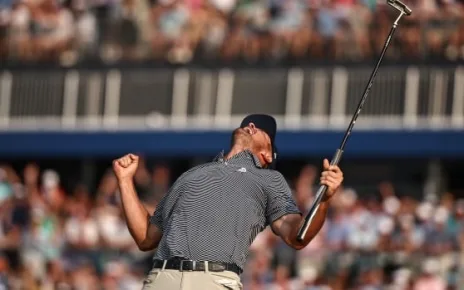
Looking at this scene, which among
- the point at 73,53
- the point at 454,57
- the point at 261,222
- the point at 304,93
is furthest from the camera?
the point at 73,53

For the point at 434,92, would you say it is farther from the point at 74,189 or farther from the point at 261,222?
the point at 261,222

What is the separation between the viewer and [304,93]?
24.9 m

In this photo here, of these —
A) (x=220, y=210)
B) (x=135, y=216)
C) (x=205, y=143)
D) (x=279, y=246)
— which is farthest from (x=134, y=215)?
(x=205, y=143)

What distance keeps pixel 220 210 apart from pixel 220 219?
61 millimetres

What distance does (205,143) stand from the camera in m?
25.4

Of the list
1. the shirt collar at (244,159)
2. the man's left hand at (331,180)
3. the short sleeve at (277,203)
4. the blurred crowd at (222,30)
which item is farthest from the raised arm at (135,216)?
the blurred crowd at (222,30)

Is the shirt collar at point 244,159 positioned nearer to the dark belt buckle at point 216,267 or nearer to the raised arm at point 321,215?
the raised arm at point 321,215

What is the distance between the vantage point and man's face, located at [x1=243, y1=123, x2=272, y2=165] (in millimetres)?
10031

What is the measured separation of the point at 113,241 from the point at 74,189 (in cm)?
493

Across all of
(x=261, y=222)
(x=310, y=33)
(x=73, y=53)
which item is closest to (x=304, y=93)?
(x=310, y=33)

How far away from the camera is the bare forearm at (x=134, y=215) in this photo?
32.9 feet

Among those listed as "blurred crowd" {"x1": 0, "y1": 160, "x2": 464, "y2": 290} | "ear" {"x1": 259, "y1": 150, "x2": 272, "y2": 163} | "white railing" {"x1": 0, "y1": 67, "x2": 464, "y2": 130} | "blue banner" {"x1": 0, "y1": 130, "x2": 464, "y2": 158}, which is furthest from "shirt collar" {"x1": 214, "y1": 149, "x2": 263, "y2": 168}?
"blue banner" {"x1": 0, "y1": 130, "x2": 464, "y2": 158}

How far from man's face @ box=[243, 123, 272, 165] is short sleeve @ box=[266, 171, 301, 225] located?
0.31 meters

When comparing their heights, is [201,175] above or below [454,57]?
below
